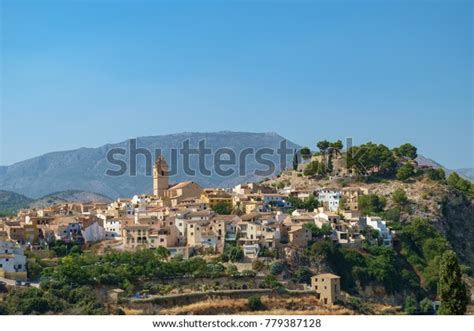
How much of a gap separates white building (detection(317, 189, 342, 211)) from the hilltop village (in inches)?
1.5

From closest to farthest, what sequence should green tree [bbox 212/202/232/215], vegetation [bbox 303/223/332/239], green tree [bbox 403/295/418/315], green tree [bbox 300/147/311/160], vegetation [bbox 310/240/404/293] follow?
green tree [bbox 403/295/418/315] → vegetation [bbox 310/240/404/293] → vegetation [bbox 303/223/332/239] → green tree [bbox 212/202/232/215] → green tree [bbox 300/147/311/160]

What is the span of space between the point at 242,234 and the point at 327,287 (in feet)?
11.3

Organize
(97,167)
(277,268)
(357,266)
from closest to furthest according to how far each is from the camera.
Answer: (277,268), (357,266), (97,167)

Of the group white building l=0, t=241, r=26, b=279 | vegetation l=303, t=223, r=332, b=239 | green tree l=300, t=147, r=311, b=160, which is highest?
green tree l=300, t=147, r=311, b=160

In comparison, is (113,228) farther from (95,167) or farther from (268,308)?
(95,167)

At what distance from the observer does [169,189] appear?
4019 centimetres

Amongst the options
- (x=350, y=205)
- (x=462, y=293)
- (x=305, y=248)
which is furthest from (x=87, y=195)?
(x=462, y=293)

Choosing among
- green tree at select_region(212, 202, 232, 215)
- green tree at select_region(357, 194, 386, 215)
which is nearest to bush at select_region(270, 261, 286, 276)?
green tree at select_region(212, 202, 232, 215)

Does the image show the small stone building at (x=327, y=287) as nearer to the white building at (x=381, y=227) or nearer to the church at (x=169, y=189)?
the white building at (x=381, y=227)

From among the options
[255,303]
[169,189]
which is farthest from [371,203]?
[255,303]

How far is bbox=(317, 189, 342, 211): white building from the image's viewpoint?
1499 inches

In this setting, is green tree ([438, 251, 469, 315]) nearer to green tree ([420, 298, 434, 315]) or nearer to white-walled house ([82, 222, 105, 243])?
green tree ([420, 298, 434, 315])

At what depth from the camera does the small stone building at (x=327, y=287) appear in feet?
92.7
